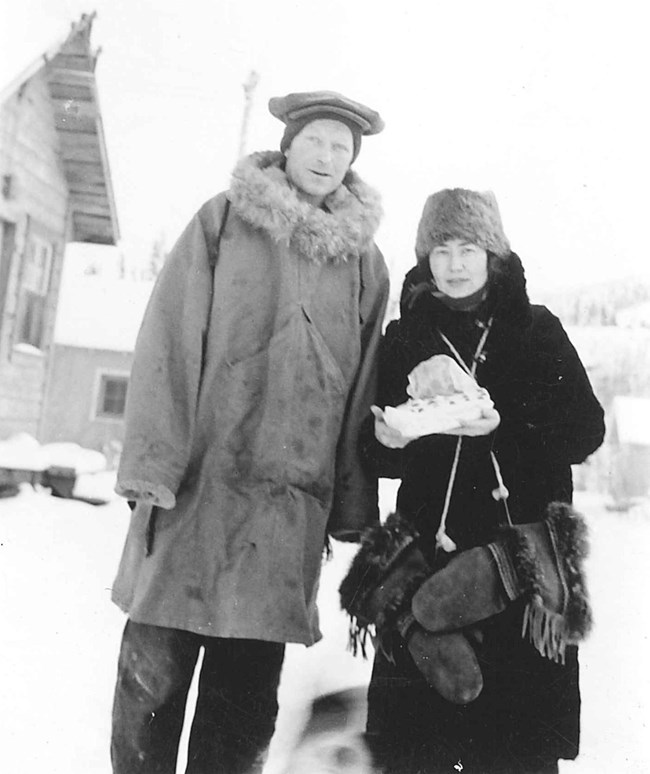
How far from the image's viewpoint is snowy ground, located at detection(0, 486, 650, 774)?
1.92m

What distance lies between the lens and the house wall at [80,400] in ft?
6.30

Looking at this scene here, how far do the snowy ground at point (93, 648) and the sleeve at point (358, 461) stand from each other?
222mm

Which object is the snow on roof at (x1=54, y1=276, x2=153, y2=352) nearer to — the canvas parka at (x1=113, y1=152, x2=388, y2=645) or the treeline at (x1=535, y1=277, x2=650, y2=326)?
the canvas parka at (x1=113, y1=152, x2=388, y2=645)

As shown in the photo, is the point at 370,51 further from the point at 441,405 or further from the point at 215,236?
the point at 441,405

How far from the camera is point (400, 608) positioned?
1601 millimetres

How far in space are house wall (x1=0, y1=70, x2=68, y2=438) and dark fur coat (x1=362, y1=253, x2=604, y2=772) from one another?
3.01 feet

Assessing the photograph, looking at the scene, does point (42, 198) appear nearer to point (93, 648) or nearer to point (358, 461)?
point (358, 461)

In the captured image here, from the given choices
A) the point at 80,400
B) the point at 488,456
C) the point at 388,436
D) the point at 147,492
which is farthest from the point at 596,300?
the point at 80,400

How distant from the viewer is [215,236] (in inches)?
66.7

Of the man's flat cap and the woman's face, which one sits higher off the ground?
the man's flat cap

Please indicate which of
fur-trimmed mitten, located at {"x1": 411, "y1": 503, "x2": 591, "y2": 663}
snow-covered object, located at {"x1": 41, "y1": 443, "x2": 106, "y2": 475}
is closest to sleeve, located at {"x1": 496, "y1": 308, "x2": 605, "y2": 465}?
fur-trimmed mitten, located at {"x1": 411, "y1": 503, "x2": 591, "y2": 663}

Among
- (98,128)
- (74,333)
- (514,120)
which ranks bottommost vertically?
(74,333)

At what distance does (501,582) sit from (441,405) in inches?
15.3

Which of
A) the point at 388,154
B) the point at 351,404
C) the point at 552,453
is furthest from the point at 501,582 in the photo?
the point at 388,154
